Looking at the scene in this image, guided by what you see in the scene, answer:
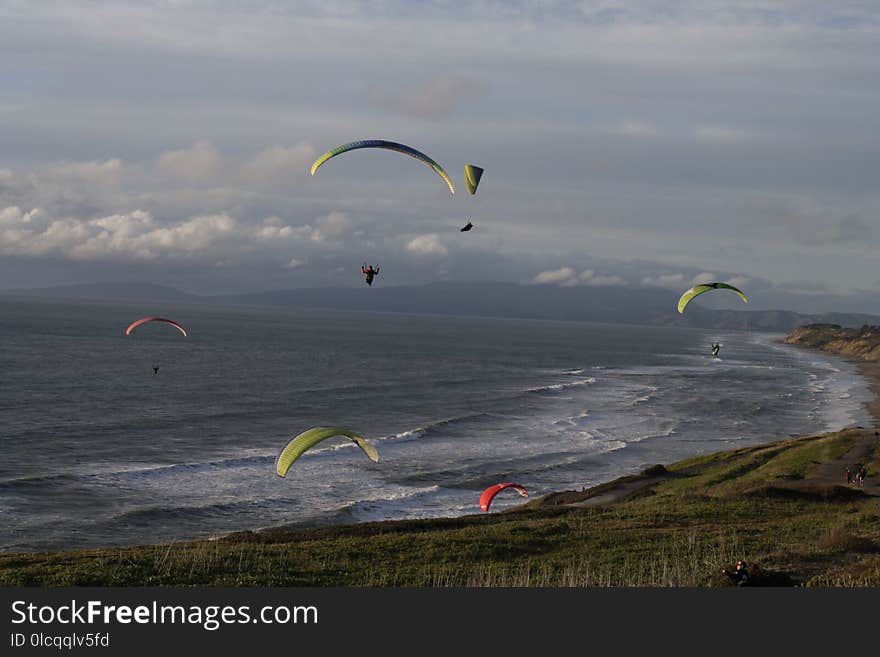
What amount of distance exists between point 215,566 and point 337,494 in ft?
82.6

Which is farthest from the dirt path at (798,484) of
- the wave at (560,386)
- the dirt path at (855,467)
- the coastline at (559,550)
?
the wave at (560,386)

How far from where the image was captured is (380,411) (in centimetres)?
8256

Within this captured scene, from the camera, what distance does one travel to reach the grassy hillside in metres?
22.9

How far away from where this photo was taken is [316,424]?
7475 cm

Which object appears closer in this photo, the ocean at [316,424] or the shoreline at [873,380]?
the ocean at [316,424]

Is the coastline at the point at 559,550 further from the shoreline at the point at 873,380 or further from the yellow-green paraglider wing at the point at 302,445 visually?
the shoreline at the point at 873,380

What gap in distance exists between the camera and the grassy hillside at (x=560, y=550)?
22906mm

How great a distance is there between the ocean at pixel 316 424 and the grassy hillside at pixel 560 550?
29.0 ft

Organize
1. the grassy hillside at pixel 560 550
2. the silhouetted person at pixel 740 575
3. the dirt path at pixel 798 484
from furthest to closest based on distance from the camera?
the dirt path at pixel 798 484
the grassy hillside at pixel 560 550
the silhouetted person at pixel 740 575

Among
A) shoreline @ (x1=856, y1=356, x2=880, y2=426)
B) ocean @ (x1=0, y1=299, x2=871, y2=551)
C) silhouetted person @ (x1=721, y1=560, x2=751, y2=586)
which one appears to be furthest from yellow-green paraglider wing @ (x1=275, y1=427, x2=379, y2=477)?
shoreline @ (x1=856, y1=356, x2=880, y2=426)

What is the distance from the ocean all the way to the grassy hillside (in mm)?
8838

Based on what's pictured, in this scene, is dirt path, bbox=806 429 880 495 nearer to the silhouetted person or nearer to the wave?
the silhouetted person

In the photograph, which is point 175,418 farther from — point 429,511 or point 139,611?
point 139,611

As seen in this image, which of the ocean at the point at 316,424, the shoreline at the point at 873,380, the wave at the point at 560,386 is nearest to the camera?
the ocean at the point at 316,424
